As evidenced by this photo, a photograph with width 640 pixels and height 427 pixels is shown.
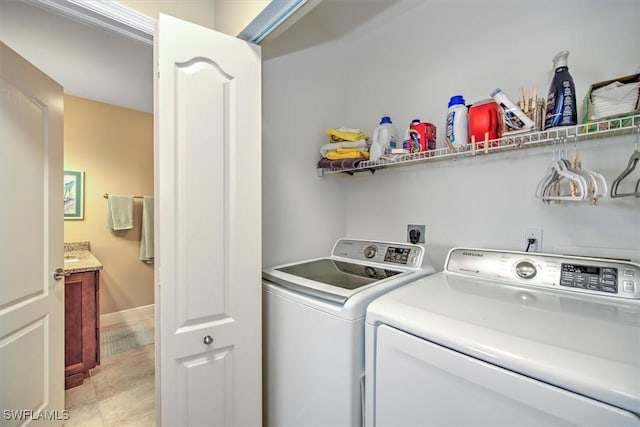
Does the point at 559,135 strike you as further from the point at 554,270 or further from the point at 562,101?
the point at 554,270

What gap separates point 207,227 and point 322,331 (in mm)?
649

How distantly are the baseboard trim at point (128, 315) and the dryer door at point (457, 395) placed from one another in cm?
362

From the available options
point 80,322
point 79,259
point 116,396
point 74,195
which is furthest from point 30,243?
point 74,195

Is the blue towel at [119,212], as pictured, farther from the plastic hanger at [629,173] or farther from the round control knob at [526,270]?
the plastic hanger at [629,173]

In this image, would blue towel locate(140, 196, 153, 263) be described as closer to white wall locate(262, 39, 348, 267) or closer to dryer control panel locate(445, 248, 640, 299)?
white wall locate(262, 39, 348, 267)

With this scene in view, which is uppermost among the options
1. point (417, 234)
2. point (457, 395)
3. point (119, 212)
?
point (119, 212)

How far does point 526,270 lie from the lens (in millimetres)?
1186

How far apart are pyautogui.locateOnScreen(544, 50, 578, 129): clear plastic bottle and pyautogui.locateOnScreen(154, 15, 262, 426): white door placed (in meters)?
1.22

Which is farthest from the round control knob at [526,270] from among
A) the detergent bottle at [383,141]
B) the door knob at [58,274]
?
the door knob at [58,274]

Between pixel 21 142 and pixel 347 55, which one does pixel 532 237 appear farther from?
pixel 21 142

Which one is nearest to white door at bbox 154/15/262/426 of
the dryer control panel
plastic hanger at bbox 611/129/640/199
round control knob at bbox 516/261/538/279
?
the dryer control panel

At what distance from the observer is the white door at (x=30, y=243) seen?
1.25m

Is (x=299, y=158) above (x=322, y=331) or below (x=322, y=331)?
above

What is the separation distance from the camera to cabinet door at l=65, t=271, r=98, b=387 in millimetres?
2141
